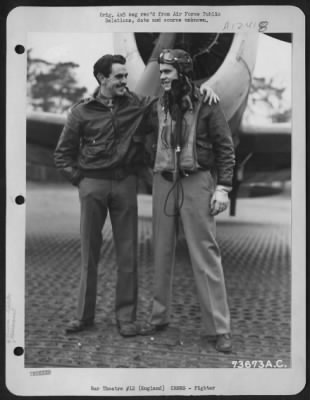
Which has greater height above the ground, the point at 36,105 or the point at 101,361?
the point at 36,105

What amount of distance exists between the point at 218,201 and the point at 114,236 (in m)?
0.30

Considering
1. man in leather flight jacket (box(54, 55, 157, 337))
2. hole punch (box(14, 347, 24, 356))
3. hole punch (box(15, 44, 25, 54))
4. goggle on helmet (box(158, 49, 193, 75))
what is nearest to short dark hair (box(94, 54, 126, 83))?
man in leather flight jacket (box(54, 55, 157, 337))

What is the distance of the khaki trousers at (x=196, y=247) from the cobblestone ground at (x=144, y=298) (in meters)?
0.03

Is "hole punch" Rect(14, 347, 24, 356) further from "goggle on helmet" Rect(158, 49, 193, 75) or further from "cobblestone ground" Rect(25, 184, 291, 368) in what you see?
"goggle on helmet" Rect(158, 49, 193, 75)

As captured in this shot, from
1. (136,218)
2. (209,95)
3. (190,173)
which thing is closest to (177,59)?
(209,95)

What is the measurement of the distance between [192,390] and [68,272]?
482mm

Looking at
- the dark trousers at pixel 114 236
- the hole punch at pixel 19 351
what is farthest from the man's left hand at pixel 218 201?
the hole punch at pixel 19 351

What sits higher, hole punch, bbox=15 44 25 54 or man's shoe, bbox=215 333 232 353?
hole punch, bbox=15 44 25 54

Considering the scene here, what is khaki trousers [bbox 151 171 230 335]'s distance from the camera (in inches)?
52.2

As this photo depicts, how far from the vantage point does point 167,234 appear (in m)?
1.35

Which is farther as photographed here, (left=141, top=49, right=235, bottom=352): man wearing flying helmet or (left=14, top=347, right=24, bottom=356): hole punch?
(left=14, top=347, right=24, bottom=356): hole punch

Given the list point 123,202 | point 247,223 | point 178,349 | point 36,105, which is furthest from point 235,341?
point 36,105

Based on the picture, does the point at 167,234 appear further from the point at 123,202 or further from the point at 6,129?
the point at 6,129

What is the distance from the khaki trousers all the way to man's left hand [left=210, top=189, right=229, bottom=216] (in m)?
0.01
